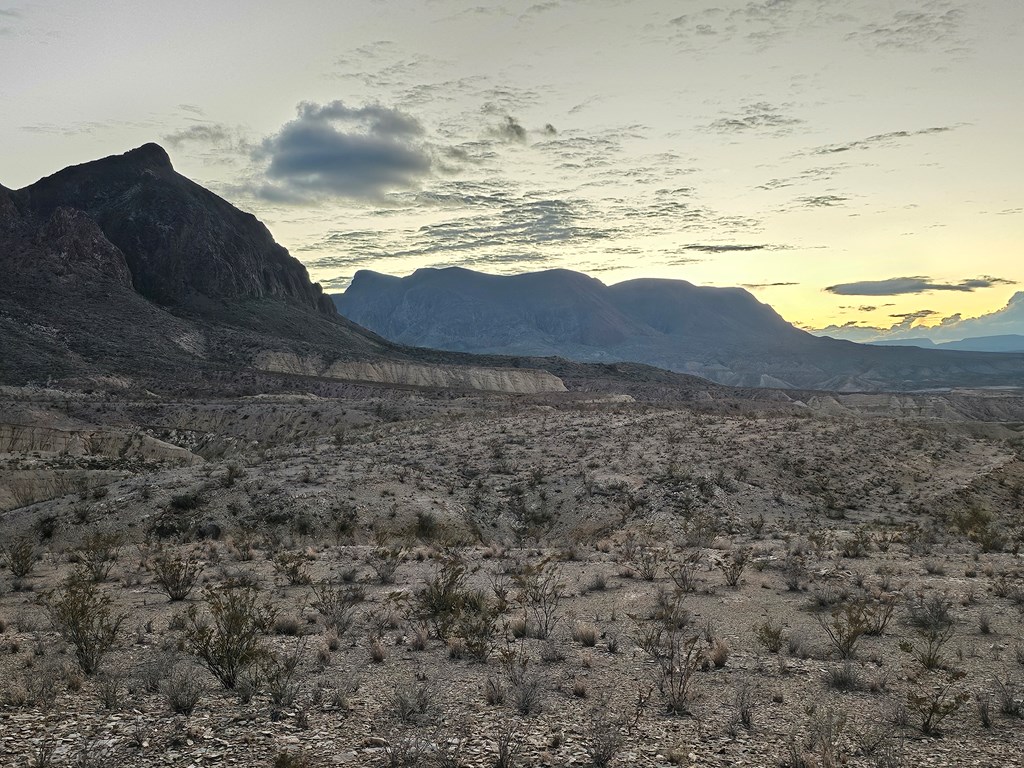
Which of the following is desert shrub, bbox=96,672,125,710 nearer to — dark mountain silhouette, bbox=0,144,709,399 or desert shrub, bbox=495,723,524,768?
desert shrub, bbox=495,723,524,768

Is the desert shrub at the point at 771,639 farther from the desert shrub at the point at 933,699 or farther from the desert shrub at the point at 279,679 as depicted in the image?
the desert shrub at the point at 279,679

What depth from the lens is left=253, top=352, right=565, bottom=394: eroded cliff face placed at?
9419 centimetres

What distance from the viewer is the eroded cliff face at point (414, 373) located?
309 ft

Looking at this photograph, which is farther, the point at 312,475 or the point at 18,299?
the point at 18,299

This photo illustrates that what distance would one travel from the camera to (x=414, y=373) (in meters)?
104

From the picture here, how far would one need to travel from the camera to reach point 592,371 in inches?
5197

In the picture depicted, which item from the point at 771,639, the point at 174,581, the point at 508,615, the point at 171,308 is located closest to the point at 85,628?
the point at 174,581

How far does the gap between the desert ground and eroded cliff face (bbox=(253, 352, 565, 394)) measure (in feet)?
218

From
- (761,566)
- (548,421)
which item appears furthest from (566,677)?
(548,421)

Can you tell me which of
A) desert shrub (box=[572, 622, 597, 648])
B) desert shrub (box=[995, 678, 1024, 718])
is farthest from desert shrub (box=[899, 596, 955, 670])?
desert shrub (box=[572, 622, 597, 648])

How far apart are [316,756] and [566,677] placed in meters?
3.09

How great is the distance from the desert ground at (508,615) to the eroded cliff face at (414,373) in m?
66.5

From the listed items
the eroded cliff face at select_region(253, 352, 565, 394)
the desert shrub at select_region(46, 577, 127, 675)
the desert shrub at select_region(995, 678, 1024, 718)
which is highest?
the eroded cliff face at select_region(253, 352, 565, 394)

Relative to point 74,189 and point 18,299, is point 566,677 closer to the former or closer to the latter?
point 18,299
